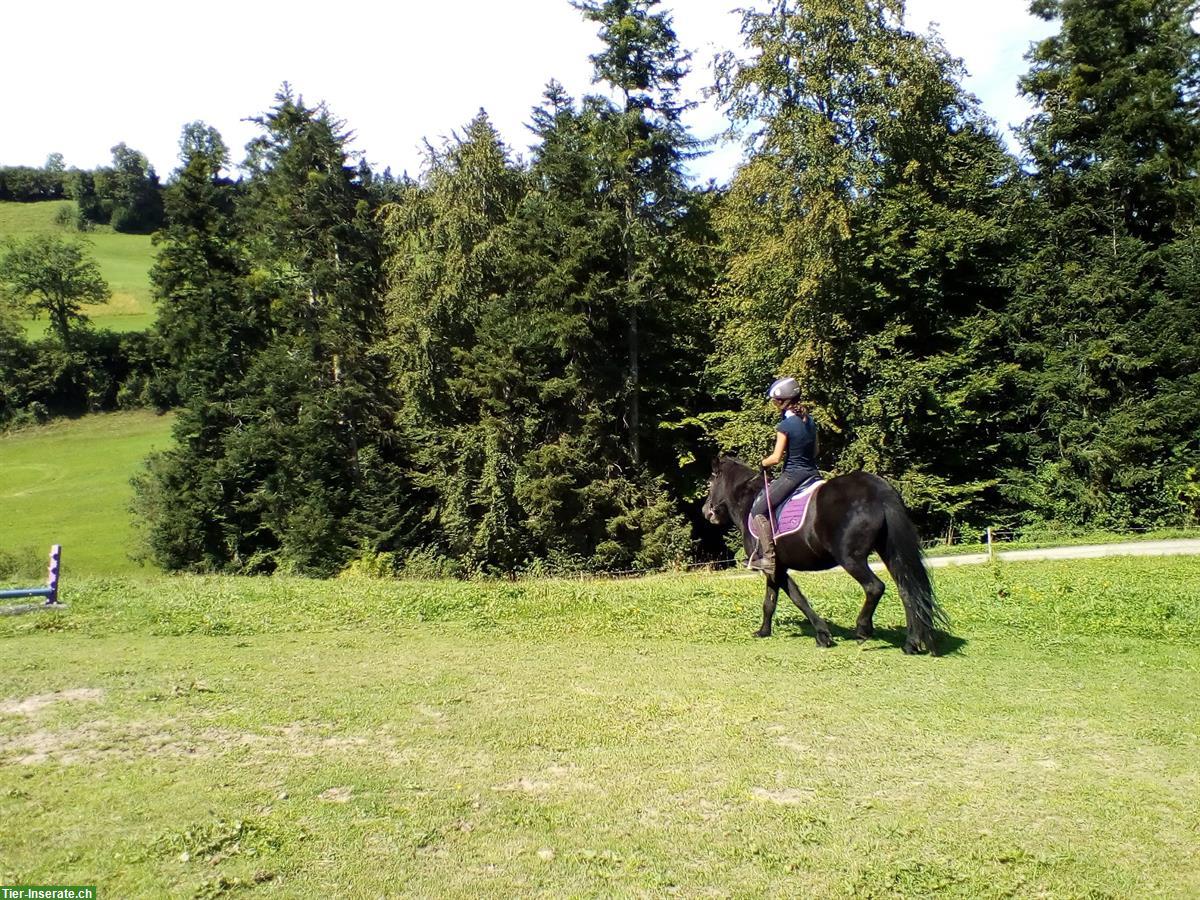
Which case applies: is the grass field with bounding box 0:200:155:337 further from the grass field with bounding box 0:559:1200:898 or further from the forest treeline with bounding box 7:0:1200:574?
the grass field with bounding box 0:559:1200:898

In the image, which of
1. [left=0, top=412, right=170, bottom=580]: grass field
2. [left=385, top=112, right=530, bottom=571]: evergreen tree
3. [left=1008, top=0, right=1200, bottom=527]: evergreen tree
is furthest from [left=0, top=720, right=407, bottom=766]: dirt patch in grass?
[left=0, top=412, right=170, bottom=580]: grass field

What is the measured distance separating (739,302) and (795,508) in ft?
68.7

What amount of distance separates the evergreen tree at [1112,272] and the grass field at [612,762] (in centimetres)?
2145

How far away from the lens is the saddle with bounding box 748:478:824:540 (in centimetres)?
1038

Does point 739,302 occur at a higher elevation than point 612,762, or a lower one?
higher

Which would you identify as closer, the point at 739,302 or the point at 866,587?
the point at 866,587

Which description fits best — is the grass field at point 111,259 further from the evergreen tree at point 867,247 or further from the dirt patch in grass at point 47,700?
the dirt patch in grass at point 47,700

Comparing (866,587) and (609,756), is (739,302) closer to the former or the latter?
(866,587)

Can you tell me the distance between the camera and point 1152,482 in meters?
30.0

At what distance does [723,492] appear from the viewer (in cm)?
1160

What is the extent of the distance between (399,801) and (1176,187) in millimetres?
35307

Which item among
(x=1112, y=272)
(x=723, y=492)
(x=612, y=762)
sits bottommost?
(x=612, y=762)

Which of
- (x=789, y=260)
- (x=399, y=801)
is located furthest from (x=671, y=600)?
→ (x=789, y=260)

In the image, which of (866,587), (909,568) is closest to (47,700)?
(866,587)
